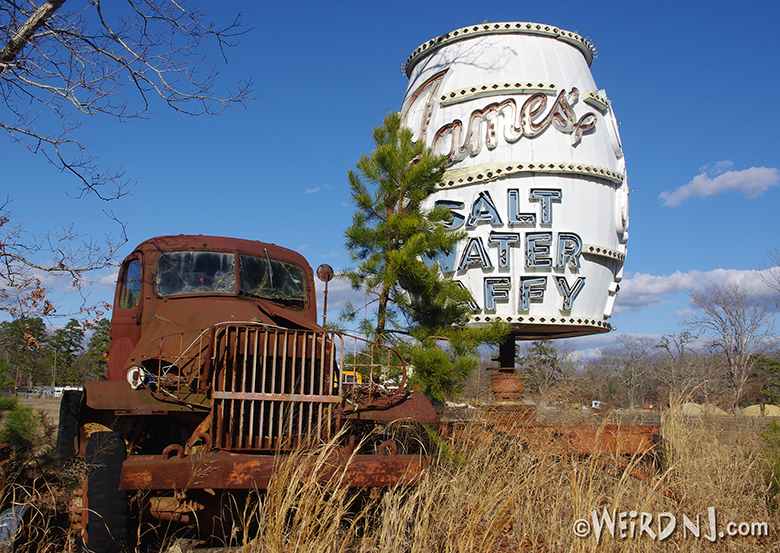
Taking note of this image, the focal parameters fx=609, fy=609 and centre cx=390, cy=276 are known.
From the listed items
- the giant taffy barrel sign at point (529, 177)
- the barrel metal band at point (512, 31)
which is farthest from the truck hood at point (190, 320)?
the barrel metal band at point (512, 31)

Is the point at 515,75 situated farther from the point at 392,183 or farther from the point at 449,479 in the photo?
the point at 449,479

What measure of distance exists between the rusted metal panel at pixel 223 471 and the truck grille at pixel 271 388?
205 mm

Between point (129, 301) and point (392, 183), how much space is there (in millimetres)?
3543

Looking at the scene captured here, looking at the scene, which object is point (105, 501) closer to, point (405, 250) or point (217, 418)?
point (217, 418)

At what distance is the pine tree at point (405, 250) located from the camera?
758 cm

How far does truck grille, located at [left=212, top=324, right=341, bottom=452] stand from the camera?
4.11 metres

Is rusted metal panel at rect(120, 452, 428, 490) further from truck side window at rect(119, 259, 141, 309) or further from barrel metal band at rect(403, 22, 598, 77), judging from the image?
barrel metal band at rect(403, 22, 598, 77)

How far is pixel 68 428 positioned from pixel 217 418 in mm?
2787

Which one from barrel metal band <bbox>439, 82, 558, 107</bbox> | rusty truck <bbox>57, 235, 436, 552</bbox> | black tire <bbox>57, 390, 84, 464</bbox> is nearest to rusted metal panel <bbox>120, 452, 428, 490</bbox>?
rusty truck <bbox>57, 235, 436, 552</bbox>

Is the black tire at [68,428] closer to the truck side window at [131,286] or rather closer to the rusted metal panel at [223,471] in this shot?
the truck side window at [131,286]

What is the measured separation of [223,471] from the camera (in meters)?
3.75

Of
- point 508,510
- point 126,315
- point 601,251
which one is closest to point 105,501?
point 508,510

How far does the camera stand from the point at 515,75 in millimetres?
10195

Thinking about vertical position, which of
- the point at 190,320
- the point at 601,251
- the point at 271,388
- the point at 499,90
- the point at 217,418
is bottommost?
the point at 217,418
